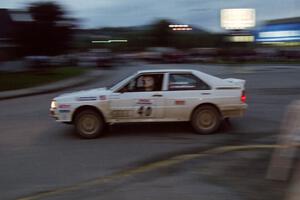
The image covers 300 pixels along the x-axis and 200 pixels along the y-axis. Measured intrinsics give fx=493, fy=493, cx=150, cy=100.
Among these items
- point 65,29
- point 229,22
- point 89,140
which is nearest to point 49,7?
point 65,29

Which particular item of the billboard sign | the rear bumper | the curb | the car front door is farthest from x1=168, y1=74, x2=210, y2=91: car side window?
the billboard sign

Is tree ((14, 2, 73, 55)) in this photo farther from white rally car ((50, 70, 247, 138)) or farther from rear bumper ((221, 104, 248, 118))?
rear bumper ((221, 104, 248, 118))

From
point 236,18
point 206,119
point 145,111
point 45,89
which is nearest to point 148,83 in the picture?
point 145,111

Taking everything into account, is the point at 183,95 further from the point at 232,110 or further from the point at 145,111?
the point at 232,110

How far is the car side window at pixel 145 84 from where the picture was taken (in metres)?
10.5

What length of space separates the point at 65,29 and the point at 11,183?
969 inches

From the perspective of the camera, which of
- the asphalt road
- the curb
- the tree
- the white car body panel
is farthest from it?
the tree

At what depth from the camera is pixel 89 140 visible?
1025cm

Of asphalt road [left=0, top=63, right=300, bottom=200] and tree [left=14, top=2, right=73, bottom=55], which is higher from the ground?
tree [left=14, top=2, right=73, bottom=55]

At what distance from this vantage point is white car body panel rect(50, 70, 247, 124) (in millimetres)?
10328

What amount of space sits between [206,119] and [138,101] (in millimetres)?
1482

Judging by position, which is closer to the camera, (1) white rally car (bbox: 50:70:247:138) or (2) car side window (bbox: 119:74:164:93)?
(1) white rally car (bbox: 50:70:247:138)

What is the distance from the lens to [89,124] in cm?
1043

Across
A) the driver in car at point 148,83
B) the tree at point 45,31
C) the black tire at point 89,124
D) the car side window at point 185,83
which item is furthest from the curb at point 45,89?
the car side window at point 185,83
